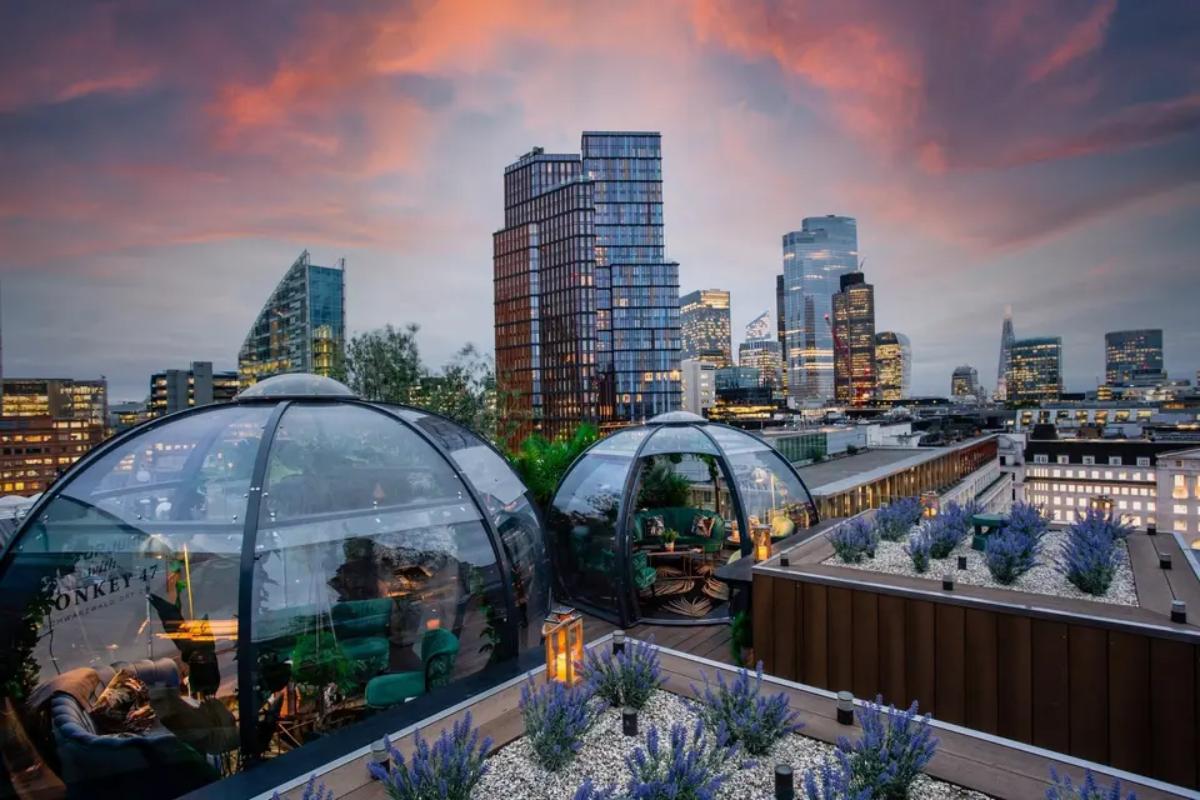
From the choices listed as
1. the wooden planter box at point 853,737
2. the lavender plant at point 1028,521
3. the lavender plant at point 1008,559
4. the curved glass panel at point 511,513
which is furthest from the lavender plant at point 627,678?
the lavender plant at point 1028,521

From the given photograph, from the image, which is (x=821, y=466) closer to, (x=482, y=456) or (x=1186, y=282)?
(x=482, y=456)

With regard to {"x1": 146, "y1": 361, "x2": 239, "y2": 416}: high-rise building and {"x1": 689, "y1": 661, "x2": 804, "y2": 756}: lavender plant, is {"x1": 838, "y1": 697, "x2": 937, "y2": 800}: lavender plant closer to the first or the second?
{"x1": 689, "y1": 661, "x2": 804, "y2": 756}: lavender plant

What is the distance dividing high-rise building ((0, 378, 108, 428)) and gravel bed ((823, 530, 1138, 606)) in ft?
370

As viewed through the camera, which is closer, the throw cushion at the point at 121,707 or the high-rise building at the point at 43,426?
the throw cushion at the point at 121,707

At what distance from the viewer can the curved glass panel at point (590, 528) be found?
6.11 meters

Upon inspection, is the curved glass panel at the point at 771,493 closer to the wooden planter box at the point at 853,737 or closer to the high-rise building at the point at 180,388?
the wooden planter box at the point at 853,737

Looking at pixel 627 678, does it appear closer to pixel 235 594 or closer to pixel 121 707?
pixel 235 594

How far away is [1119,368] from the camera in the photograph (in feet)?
577

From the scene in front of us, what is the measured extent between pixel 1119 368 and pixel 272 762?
253 m

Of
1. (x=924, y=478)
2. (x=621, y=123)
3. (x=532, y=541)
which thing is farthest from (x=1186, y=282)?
(x=532, y=541)

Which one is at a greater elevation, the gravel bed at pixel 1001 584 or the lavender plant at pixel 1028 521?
the lavender plant at pixel 1028 521

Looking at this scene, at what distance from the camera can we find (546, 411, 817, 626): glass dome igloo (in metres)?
6.07

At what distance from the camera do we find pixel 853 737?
2.55m

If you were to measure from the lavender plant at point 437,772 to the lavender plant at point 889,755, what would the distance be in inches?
59.7
